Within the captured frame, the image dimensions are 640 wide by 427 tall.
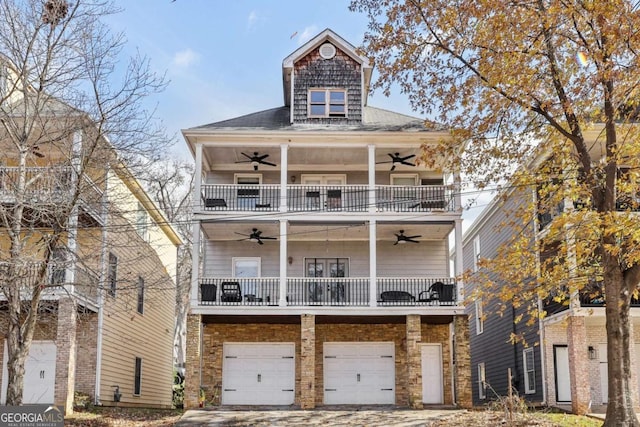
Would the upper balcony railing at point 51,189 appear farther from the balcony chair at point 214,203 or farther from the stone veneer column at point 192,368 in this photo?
the balcony chair at point 214,203

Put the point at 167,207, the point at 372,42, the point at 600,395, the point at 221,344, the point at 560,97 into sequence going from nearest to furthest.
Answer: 1. the point at 560,97
2. the point at 372,42
3. the point at 600,395
4. the point at 221,344
5. the point at 167,207

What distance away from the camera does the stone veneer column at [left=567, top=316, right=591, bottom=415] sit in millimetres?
20141

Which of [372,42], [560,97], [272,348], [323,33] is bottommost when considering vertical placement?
[272,348]

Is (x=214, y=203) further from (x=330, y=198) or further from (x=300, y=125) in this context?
(x=300, y=125)

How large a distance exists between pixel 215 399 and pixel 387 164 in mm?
9387

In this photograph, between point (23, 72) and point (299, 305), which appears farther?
point (299, 305)

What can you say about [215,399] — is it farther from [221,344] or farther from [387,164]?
[387,164]

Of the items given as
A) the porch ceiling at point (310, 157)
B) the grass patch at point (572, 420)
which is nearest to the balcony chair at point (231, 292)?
the porch ceiling at point (310, 157)

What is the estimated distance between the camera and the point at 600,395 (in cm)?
2211

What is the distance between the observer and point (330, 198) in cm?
2400

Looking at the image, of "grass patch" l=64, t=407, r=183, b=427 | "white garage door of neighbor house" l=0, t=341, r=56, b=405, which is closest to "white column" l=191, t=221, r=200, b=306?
"grass patch" l=64, t=407, r=183, b=427

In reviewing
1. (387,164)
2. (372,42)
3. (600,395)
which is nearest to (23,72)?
(372,42)

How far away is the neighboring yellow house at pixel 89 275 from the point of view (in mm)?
16328

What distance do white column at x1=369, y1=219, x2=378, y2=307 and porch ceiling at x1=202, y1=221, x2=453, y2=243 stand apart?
1.70ft
